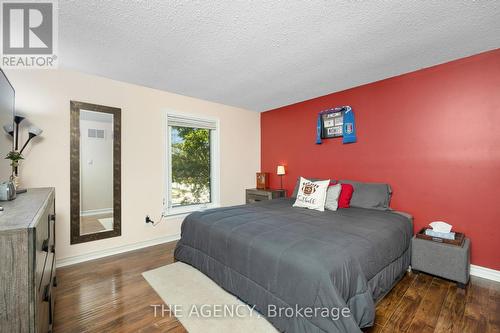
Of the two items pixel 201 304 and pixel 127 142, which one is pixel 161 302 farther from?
pixel 127 142

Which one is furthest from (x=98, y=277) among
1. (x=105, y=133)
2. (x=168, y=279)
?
(x=105, y=133)

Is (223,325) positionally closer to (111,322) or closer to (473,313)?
(111,322)

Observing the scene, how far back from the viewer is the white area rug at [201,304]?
162cm

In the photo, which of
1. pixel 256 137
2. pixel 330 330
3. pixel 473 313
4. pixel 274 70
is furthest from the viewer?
pixel 256 137

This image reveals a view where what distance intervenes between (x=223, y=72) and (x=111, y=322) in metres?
2.69

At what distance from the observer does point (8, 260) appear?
84 cm

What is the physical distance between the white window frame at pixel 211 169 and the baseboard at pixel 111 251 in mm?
394

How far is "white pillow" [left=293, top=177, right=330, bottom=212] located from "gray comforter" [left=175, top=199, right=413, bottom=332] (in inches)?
8.1

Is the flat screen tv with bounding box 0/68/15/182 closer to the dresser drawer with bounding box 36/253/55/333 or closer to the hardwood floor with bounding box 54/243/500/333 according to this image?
the dresser drawer with bounding box 36/253/55/333

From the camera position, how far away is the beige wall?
2486 mm

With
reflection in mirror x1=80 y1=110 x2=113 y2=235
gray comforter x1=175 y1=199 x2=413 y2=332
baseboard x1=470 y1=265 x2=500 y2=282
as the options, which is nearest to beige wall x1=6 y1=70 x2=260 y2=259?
reflection in mirror x1=80 y1=110 x2=113 y2=235

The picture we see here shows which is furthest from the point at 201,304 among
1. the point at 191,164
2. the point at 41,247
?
the point at 191,164

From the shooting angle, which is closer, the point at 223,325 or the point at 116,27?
the point at 223,325

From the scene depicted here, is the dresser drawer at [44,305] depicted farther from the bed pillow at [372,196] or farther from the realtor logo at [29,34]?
the bed pillow at [372,196]
